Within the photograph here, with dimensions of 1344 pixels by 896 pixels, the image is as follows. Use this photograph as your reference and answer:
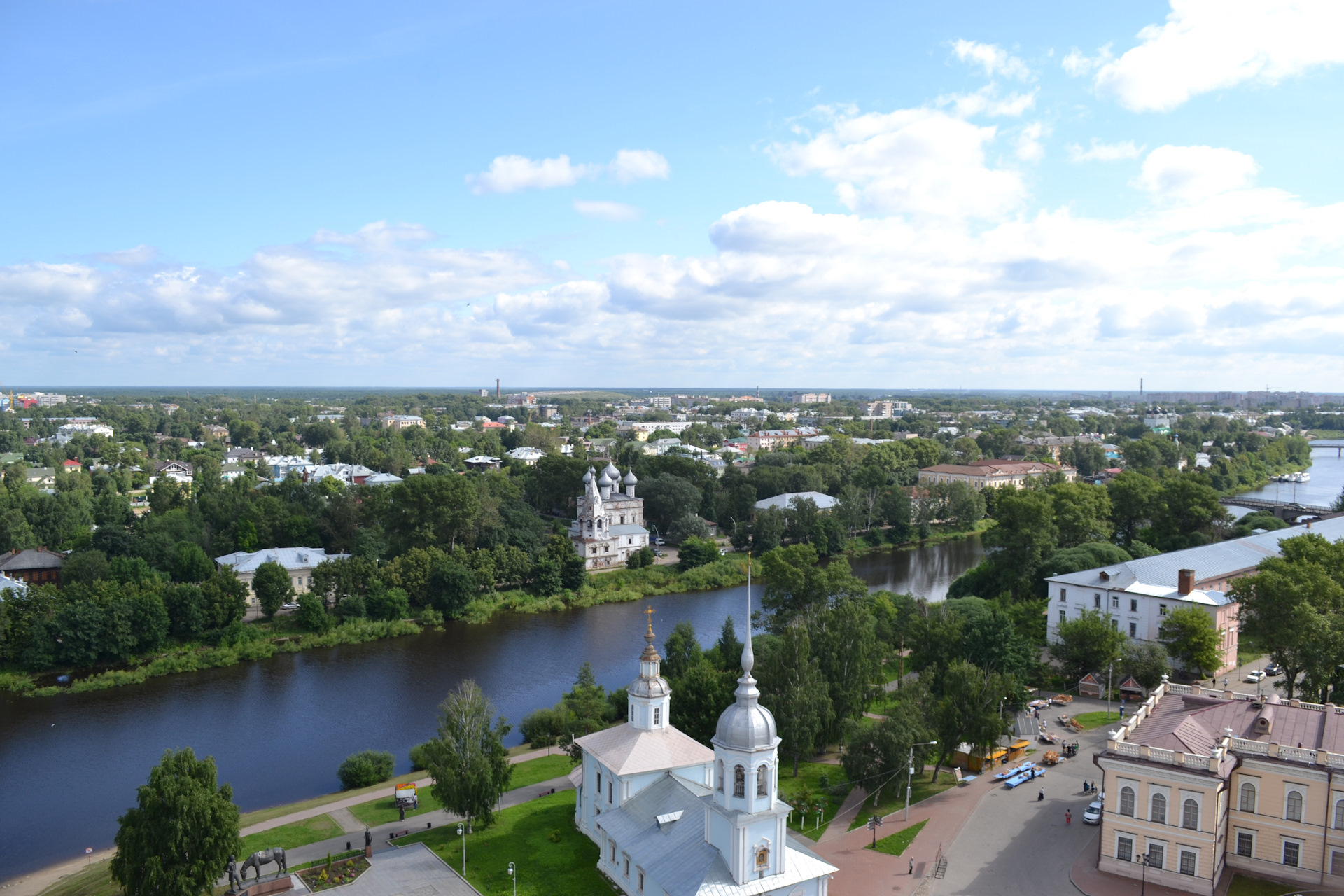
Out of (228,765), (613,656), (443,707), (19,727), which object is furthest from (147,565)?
(443,707)

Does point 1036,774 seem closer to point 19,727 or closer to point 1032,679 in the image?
point 1032,679

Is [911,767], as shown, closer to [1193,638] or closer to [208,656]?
[1193,638]

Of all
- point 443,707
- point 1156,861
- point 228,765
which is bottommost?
point 228,765

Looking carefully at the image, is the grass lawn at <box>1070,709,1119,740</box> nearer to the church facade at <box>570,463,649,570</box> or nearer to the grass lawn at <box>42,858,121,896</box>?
the grass lawn at <box>42,858,121,896</box>

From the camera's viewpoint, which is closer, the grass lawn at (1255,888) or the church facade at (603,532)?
the grass lawn at (1255,888)

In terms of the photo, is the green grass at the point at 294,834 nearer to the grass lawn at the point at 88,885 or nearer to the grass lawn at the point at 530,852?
the grass lawn at the point at 530,852

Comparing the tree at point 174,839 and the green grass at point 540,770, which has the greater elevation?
the tree at point 174,839

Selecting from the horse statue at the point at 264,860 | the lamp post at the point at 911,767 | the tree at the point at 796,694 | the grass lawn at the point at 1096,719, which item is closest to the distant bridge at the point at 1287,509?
the grass lawn at the point at 1096,719

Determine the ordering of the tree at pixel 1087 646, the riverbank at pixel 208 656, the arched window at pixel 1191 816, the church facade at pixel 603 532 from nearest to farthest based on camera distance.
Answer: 1. the arched window at pixel 1191 816
2. the tree at pixel 1087 646
3. the riverbank at pixel 208 656
4. the church facade at pixel 603 532
